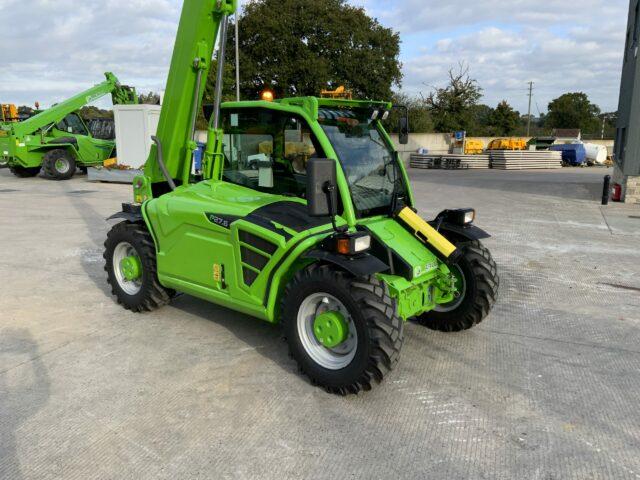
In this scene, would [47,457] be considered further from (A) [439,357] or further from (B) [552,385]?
(B) [552,385]

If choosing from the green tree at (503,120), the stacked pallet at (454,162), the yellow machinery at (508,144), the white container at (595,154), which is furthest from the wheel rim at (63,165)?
the green tree at (503,120)

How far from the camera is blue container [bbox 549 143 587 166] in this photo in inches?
1284

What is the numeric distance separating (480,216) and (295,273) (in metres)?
8.48

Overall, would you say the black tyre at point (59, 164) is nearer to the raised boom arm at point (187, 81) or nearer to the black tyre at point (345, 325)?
the raised boom arm at point (187, 81)

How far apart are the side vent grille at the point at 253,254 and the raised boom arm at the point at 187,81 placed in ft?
4.65

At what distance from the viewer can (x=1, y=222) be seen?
10484 mm

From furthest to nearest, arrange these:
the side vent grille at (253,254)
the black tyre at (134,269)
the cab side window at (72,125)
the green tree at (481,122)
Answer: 1. the green tree at (481,122)
2. the cab side window at (72,125)
3. the black tyre at (134,269)
4. the side vent grille at (253,254)

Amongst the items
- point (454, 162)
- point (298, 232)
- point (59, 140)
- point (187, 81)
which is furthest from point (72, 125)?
point (454, 162)

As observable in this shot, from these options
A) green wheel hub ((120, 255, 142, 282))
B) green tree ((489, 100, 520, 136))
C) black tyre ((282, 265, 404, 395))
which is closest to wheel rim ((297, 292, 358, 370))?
black tyre ((282, 265, 404, 395))

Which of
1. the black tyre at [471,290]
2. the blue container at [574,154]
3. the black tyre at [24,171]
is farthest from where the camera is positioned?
the blue container at [574,154]

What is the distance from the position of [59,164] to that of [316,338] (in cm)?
1715

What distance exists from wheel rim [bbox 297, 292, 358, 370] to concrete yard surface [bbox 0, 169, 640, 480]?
240 millimetres

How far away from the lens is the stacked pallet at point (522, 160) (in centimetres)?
2848

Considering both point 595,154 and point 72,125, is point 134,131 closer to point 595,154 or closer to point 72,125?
point 72,125
